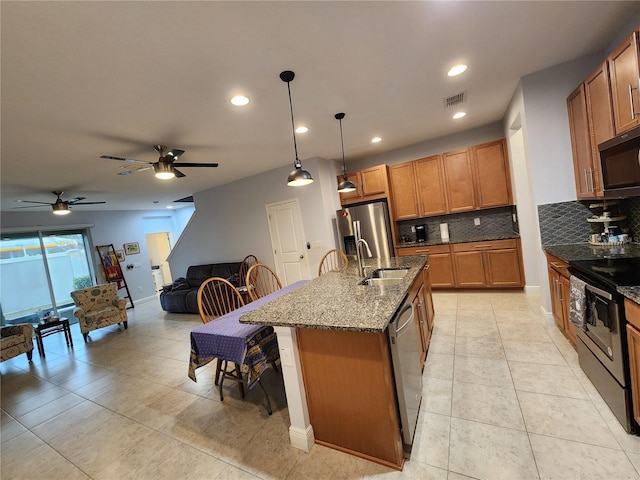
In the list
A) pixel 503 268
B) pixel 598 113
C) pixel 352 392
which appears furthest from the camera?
pixel 503 268

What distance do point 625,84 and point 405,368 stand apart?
7.64ft

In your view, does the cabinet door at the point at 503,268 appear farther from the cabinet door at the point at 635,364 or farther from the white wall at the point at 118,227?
the white wall at the point at 118,227

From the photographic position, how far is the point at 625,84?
1751mm

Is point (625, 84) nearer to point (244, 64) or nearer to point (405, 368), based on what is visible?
point (405, 368)

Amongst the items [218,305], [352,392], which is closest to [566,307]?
[352,392]

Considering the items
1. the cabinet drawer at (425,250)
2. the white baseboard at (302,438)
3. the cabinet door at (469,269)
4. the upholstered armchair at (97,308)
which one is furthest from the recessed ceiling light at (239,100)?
the upholstered armchair at (97,308)

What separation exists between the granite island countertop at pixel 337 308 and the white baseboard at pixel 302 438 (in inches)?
30.0

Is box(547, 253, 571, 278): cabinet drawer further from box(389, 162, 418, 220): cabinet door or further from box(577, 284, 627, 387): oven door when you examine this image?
box(389, 162, 418, 220): cabinet door

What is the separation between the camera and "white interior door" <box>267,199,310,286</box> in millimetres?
5027

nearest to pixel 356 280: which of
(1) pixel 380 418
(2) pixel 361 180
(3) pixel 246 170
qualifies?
(1) pixel 380 418

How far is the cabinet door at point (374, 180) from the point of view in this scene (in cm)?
465

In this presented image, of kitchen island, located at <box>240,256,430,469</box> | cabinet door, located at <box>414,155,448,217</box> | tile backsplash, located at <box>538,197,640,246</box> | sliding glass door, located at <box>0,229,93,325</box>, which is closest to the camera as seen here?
kitchen island, located at <box>240,256,430,469</box>

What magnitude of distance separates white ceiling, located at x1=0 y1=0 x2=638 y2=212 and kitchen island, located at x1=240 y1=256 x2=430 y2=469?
1.71 m

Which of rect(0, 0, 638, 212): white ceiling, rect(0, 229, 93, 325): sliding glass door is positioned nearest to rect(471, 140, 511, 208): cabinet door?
rect(0, 0, 638, 212): white ceiling
